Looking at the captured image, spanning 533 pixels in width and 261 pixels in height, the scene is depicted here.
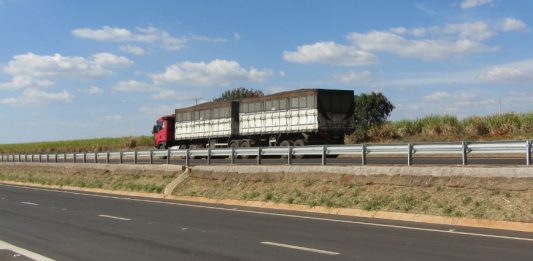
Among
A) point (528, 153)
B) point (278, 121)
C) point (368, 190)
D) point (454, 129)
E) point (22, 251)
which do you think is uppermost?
point (278, 121)

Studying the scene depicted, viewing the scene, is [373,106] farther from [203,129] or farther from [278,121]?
[278,121]

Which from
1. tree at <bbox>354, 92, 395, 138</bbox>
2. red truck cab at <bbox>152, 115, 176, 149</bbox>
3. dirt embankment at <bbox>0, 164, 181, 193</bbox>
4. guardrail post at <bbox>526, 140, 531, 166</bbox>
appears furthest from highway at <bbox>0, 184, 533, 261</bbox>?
tree at <bbox>354, 92, 395, 138</bbox>

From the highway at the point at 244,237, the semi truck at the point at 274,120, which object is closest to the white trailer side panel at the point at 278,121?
the semi truck at the point at 274,120

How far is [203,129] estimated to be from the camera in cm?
4178

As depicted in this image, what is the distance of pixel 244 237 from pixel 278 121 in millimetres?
23526

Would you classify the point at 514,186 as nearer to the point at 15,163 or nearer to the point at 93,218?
the point at 93,218

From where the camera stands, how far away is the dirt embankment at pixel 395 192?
46.8 feet

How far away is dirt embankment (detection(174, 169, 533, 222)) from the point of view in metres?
14.3

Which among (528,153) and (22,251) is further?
(528,153)

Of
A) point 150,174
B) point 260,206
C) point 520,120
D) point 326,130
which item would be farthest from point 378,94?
point 260,206

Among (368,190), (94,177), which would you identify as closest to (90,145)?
(94,177)

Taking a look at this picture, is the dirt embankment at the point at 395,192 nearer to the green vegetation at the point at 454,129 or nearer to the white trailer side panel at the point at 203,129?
the white trailer side panel at the point at 203,129

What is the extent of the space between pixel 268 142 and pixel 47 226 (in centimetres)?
2258

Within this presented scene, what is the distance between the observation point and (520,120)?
123 feet
